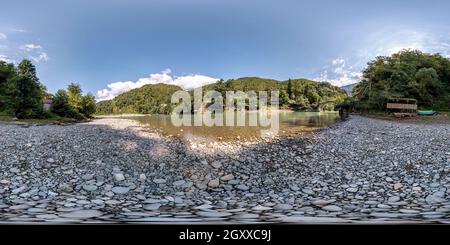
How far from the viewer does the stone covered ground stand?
161 inches

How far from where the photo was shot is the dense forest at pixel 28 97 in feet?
63.1

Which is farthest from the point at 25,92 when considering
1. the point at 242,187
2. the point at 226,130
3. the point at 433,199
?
the point at 433,199

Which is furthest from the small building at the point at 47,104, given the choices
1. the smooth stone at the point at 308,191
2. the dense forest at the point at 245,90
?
the smooth stone at the point at 308,191

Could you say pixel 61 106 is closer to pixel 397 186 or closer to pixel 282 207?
pixel 282 207

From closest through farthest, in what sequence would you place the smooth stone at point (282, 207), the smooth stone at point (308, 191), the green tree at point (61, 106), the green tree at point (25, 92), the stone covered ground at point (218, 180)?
the stone covered ground at point (218, 180) → the smooth stone at point (282, 207) → the smooth stone at point (308, 191) → the green tree at point (25, 92) → the green tree at point (61, 106)

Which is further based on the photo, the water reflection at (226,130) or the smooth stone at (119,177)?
the water reflection at (226,130)

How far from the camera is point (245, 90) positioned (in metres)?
26.8

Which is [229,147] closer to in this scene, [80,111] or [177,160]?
[177,160]

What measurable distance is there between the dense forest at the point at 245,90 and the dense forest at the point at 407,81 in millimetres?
5340

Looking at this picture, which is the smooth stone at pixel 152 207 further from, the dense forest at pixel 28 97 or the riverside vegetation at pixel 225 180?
the dense forest at pixel 28 97
